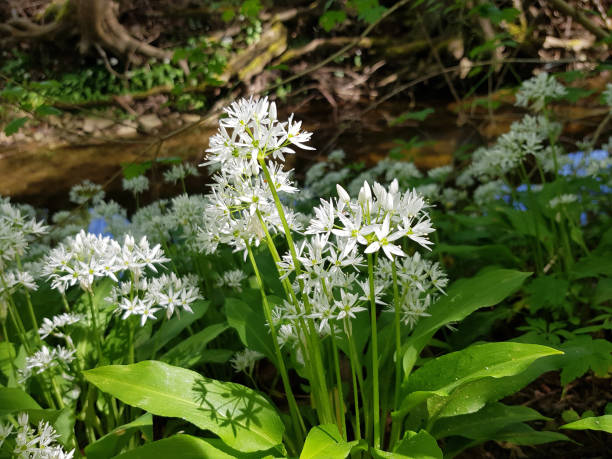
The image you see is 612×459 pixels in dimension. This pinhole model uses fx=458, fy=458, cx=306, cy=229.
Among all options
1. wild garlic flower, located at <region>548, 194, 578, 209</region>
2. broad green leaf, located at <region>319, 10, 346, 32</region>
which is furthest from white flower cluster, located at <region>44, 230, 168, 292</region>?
broad green leaf, located at <region>319, 10, 346, 32</region>

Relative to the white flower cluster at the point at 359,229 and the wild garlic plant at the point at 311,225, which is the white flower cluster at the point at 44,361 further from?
the white flower cluster at the point at 359,229

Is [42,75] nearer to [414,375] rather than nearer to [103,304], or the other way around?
[103,304]

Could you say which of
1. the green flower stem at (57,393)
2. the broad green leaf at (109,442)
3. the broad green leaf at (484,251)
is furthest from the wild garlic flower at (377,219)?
the broad green leaf at (484,251)

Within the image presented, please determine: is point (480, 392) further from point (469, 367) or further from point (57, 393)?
point (57, 393)

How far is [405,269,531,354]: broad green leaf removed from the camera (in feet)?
5.35

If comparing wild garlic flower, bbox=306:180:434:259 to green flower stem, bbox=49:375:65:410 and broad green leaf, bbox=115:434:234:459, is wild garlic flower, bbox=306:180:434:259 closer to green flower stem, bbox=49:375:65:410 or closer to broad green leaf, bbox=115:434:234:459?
broad green leaf, bbox=115:434:234:459

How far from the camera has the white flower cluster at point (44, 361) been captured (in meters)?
1.88

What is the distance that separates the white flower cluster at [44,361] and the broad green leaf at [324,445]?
3.81ft

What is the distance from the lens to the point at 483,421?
1.70m

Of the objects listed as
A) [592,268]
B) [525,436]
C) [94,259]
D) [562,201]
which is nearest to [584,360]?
[525,436]

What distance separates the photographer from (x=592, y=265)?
94.7 inches

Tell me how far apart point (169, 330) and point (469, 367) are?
1.41m

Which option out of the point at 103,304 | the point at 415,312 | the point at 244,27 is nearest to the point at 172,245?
the point at 103,304

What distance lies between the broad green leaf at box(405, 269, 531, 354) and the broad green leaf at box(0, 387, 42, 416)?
4.83 ft
